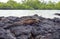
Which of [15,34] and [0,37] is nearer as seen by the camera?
[0,37]

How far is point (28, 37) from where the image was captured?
8.58m

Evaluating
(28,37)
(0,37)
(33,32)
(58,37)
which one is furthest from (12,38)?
(58,37)

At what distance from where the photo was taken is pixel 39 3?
48219 mm

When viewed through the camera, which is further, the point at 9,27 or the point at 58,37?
the point at 9,27

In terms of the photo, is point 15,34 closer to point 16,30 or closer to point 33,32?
point 16,30

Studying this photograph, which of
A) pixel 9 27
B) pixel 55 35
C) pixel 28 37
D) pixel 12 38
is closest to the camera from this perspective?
pixel 12 38

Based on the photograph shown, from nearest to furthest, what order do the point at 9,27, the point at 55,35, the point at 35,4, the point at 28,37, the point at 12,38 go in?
the point at 12,38 < the point at 28,37 < the point at 55,35 < the point at 9,27 < the point at 35,4

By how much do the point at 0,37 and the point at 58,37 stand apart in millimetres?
2993

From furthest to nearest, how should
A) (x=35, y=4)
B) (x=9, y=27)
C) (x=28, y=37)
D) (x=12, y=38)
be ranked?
(x=35, y=4)
(x=9, y=27)
(x=28, y=37)
(x=12, y=38)

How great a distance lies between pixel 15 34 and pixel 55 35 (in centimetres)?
211

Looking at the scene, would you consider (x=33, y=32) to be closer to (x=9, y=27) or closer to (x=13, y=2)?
(x=9, y=27)

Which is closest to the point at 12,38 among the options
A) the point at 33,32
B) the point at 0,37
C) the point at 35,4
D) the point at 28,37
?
the point at 0,37

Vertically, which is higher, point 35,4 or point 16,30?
point 16,30

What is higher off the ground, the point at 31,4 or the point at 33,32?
the point at 33,32
